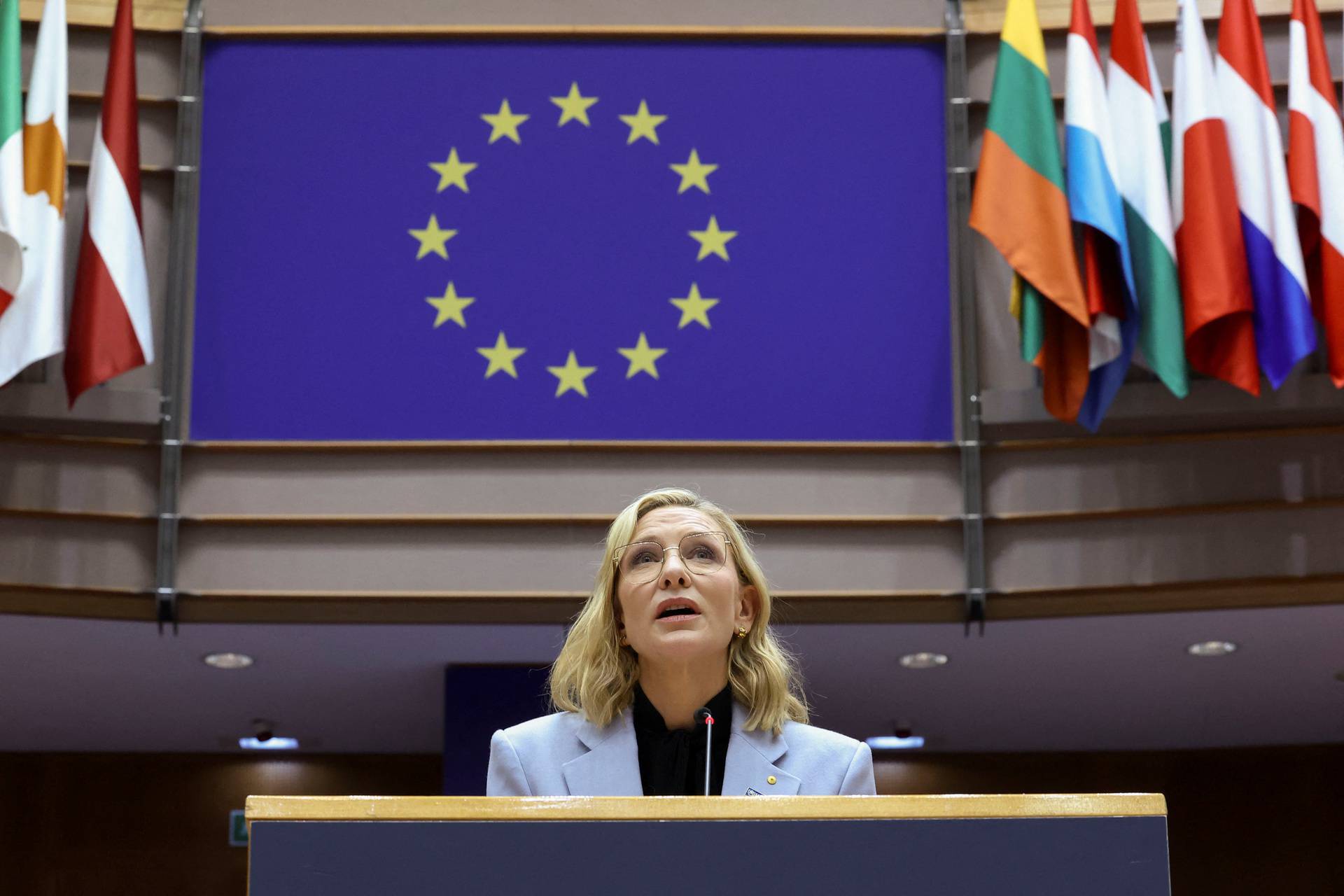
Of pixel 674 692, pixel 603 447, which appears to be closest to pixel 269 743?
pixel 603 447

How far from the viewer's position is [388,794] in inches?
403

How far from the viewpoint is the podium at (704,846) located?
82.6 inches

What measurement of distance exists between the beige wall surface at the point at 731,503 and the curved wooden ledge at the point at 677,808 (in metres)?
5.10

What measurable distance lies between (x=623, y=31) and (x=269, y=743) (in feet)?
15.5

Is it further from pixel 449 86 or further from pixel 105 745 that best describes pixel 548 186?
pixel 105 745

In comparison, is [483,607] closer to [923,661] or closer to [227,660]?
[227,660]

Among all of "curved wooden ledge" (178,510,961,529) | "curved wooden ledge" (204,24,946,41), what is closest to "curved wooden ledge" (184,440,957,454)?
"curved wooden ledge" (178,510,961,529)

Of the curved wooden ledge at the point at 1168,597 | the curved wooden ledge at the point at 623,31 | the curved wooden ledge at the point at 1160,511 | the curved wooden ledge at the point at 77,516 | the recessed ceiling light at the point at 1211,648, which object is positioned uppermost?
the curved wooden ledge at the point at 623,31

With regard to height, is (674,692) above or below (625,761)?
above

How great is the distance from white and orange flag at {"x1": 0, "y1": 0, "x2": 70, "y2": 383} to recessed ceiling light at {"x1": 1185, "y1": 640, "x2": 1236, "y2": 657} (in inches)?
199

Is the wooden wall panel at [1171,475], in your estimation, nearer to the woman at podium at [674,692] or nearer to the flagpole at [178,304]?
the flagpole at [178,304]

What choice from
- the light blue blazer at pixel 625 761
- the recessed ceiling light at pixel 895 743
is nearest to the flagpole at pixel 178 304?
the recessed ceiling light at pixel 895 743

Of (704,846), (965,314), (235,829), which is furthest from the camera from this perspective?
(235,829)

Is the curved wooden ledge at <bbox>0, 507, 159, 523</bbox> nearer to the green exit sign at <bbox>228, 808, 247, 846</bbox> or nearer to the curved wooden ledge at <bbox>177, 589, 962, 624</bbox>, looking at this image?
the curved wooden ledge at <bbox>177, 589, 962, 624</bbox>
